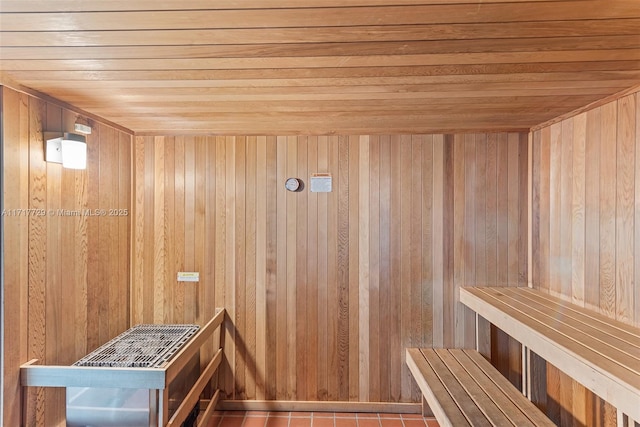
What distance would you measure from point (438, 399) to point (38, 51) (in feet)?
7.97

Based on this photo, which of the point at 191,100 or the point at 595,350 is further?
the point at 191,100

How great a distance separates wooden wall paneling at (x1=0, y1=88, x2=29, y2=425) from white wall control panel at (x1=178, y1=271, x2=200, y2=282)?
959 mm

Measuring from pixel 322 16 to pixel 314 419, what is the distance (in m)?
2.50

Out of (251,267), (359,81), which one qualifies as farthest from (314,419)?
(359,81)

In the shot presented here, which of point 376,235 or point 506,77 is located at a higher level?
point 506,77

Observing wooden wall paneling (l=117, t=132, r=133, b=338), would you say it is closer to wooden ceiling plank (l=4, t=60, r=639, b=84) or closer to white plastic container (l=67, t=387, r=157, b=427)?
white plastic container (l=67, t=387, r=157, b=427)

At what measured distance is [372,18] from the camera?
0.99 metres

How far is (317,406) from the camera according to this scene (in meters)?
2.38

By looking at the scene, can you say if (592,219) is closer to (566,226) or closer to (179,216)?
(566,226)

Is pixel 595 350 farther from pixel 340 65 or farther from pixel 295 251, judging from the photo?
pixel 295 251

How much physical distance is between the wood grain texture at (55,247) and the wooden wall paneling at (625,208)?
296 centimetres

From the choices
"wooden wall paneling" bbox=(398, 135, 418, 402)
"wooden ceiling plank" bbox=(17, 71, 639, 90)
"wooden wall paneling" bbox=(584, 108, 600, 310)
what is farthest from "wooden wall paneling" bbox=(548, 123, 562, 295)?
"wooden wall paneling" bbox=(398, 135, 418, 402)

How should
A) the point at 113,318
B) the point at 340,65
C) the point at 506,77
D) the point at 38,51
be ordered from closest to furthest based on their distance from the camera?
the point at 38,51 < the point at 340,65 < the point at 506,77 < the point at 113,318

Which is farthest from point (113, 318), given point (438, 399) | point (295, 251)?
point (438, 399)
